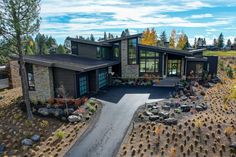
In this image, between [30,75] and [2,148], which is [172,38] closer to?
[30,75]

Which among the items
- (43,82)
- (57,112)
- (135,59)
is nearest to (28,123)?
(57,112)

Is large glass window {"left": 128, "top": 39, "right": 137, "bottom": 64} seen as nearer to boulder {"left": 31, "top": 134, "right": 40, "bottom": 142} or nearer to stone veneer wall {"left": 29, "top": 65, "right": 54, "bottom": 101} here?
stone veneer wall {"left": 29, "top": 65, "right": 54, "bottom": 101}

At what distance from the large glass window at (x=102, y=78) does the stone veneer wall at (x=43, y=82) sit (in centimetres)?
560

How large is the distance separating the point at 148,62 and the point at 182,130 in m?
15.0

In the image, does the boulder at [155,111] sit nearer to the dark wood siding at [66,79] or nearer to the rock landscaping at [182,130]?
the rock landscaping at [182,130]

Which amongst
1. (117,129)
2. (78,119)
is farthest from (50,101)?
(117,129)

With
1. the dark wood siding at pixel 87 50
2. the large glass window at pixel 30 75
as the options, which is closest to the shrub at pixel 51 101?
the large glass window at pixel 30 75

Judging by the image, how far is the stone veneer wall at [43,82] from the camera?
1783 centimetres

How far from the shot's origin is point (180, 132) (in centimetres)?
1212

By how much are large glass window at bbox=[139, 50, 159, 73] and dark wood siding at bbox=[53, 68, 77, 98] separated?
11151 millimetres

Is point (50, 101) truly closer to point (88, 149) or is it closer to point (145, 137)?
point (88, 149)

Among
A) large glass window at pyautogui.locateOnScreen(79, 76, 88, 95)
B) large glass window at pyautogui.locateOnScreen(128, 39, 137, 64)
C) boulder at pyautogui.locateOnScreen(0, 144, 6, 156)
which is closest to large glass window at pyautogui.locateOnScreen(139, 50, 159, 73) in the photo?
large glass window at pyautogui.locateOnScreen(128, 39, 137, 64)

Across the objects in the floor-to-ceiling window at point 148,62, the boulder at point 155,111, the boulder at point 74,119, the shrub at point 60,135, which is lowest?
the shrub at point 60,135

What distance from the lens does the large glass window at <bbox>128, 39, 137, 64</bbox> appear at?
2609 cm
